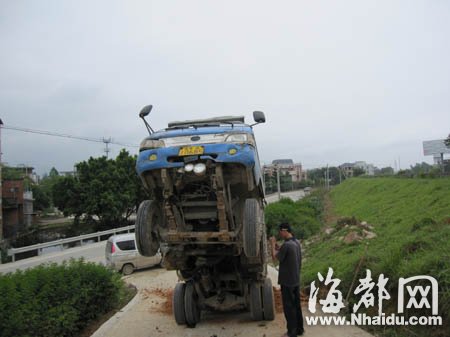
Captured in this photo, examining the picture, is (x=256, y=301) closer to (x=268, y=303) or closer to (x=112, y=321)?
(x=268, y=303)

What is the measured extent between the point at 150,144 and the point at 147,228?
4.19 ft

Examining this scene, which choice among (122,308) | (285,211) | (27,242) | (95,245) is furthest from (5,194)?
(122,308)

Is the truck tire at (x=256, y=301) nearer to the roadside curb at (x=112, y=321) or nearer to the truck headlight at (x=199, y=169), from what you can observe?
the roadside curb at (x=112, y=321)

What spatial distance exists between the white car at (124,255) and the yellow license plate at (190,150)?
1121cm

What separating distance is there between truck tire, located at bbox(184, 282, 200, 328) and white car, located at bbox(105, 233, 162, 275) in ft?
29.3

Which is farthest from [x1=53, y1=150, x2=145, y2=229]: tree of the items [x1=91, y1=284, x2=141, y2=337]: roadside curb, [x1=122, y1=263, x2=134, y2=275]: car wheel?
[x1=91, y1=284, x2=141, y2=337]: roadside curb

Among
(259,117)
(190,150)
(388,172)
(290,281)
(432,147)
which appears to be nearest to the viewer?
(190,150)

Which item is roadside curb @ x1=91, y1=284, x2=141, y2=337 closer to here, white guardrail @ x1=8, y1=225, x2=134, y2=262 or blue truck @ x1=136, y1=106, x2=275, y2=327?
blue truck @ x1=136, y1=106, x2=275, y2=327

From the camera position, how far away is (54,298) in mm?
6180

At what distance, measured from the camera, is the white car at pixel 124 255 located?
607 inches

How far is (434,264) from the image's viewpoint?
18.2ft

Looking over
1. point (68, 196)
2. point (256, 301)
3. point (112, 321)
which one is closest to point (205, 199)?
point (256, 301)

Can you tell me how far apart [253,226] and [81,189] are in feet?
93.4

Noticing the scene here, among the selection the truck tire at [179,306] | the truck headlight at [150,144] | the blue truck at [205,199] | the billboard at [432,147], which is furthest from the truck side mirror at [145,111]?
the billboard at [432,147]
